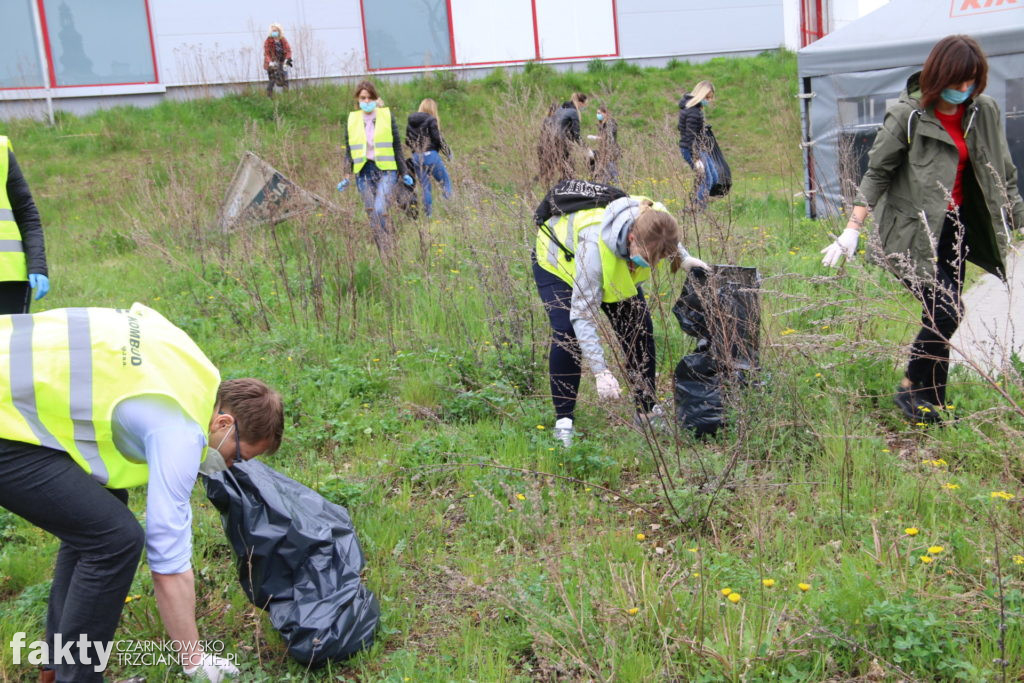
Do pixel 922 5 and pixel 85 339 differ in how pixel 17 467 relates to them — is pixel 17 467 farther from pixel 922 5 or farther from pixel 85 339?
pixel 922 5

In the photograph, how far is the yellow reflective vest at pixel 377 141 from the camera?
26.5 ft

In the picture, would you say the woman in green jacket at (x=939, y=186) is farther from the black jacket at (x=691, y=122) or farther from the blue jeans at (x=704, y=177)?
the black jacket at (x=691, y=122)

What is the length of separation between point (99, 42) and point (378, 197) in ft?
38.8

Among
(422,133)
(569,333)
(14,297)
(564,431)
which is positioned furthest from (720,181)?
(14,297)

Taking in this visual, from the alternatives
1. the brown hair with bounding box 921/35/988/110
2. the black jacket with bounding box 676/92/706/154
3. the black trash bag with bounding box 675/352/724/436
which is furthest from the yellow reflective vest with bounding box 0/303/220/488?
the black jacket with bounding box 676/92/706/154

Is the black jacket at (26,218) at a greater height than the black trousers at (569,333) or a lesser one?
greater

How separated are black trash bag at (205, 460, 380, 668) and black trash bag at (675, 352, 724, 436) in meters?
1.73

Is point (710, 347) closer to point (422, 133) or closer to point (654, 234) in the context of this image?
point (654, 234)

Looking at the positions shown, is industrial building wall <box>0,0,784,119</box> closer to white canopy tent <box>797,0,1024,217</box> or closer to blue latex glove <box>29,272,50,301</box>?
white canopy tent <box>797,0,1024,217</box>

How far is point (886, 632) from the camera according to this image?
250 centimetres

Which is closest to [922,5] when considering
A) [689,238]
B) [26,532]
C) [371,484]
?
[689,238]

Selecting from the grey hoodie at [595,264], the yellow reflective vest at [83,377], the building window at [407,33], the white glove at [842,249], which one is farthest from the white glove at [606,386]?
the building window at [407,33]

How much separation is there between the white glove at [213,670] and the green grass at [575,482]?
0.06 meters

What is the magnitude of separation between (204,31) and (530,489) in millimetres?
14898
